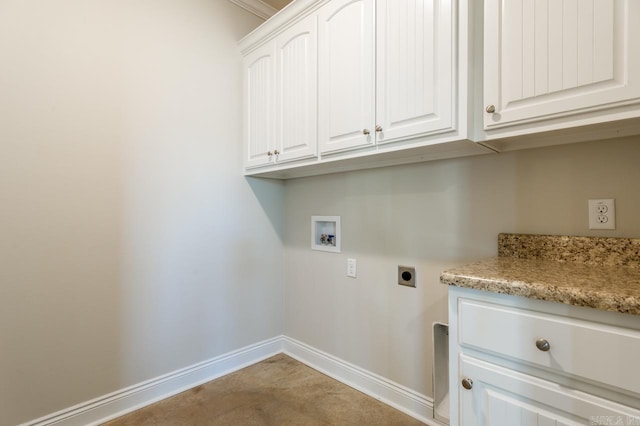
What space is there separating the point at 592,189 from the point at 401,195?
0.84 meters

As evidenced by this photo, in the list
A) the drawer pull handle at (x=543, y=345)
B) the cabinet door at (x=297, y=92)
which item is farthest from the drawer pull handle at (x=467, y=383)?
the cabinet door at (x=297, y=92)

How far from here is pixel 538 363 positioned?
0.84m

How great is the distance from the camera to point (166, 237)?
194 centimetres

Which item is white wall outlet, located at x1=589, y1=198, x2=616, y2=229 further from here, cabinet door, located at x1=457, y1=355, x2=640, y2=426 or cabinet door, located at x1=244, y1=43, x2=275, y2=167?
cabinet door, located at x1=244, y1=43, x2=275, y2=167

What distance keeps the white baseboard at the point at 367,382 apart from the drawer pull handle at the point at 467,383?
85 cm

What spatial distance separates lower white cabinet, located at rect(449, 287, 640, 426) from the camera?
0.74m

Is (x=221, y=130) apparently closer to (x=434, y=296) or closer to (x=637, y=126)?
(x=434, y=296)

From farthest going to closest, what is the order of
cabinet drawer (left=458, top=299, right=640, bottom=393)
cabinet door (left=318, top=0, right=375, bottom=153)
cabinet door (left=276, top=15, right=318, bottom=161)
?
cabinet door (left=276, top=15, right=318, bottom=161) → cabinet door (left=318, top=0, right=375, bottom=153) → cabinet drawer (left=458, top=299, right=640, bottom=393)

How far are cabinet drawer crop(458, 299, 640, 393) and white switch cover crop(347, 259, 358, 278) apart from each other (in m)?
1.07

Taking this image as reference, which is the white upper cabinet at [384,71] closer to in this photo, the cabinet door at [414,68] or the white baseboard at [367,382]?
the cabinet door at [414,68]

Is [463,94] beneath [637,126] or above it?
above

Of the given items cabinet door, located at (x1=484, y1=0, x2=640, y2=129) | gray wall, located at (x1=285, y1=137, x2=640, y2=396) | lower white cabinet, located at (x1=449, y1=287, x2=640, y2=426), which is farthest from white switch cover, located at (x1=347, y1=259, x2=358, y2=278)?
cabinet door, located at (x1=484, y1=0, x2=640, y2=129)

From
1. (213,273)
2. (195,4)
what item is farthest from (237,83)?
(213,273)

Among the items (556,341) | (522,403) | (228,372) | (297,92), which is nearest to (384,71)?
(297,92)
